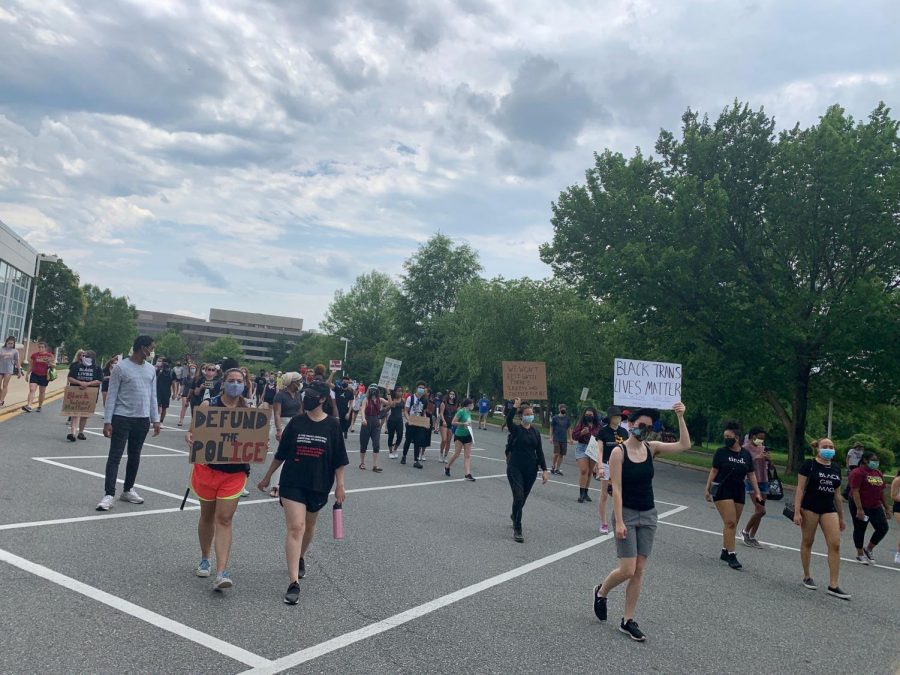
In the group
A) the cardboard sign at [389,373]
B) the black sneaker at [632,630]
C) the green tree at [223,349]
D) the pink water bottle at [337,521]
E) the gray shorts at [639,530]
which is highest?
the green tree at [223,349]

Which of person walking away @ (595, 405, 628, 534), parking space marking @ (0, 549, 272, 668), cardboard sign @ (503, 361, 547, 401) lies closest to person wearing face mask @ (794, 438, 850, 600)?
person walking away @ (595, 405, 628, 534)

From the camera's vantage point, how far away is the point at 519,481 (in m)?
9.05

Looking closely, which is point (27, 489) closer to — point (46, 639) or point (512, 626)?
point (46, 639)

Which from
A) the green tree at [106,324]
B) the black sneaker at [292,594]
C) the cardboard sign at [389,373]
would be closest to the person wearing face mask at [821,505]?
the black sneaker at [292,594]

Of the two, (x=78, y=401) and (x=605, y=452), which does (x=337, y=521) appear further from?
(x=78, y=401)

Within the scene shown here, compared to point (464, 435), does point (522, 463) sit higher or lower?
higher

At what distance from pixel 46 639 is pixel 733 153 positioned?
2280 centimetres

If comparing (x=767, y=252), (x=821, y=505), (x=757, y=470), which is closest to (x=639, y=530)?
(x=821, y=505)

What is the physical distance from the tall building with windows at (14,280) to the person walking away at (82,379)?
37447 millimetres

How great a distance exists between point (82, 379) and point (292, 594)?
385 inches

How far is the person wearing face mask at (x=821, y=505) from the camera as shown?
24.4 feet

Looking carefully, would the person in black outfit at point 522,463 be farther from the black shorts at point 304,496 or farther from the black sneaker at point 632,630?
the black shorts at point 304,496

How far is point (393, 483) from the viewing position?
495 inches

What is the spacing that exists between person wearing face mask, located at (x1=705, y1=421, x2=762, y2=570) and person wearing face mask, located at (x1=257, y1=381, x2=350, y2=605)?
5068 mm
